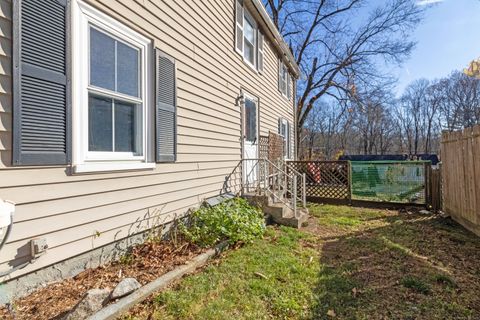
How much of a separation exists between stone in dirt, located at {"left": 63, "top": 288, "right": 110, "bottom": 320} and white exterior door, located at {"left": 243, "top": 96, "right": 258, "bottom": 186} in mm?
4723

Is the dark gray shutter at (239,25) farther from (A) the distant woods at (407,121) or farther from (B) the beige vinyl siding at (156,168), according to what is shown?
(A) the distant woods at (407,121)

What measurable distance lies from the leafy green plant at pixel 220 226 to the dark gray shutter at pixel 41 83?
216cm

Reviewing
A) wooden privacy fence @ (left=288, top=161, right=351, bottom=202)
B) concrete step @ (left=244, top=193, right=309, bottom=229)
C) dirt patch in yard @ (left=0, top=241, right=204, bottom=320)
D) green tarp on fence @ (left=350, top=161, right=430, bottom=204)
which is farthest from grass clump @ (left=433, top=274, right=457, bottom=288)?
wooden privacy fence @ (left=288, top=161, right=351, bottom=202)

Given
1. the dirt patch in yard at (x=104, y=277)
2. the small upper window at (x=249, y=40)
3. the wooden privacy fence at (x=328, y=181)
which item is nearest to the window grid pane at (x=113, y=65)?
the dirt patch in yard at (x=104, y=277)

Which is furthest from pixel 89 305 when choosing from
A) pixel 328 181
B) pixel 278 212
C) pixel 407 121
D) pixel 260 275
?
pixel 407 121

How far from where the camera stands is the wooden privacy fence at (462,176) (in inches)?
194

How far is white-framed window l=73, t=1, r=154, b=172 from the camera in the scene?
2730 mm

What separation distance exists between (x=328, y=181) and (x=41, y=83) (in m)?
8.65

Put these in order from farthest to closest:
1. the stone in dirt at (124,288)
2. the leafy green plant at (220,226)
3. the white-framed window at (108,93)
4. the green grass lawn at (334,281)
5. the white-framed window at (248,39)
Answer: the white-framed window at (248,39) < the leafy green plant at (220,226) < the white-framed window at (108,93) < the green grass lawn at (334,281) < the stone in dirt at (124,288)

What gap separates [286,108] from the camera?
42.1 feet

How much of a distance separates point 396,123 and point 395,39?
90.4 feet

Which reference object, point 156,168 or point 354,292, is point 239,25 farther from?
point 354,292

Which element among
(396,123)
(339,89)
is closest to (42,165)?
(339,89)

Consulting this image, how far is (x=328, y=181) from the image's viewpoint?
961cm
